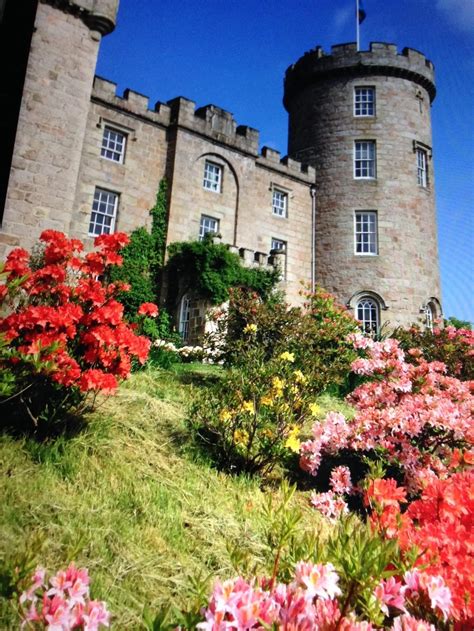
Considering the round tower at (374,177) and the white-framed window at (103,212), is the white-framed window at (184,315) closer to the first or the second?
the white-framed window at (103,212)

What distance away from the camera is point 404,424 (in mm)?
4406

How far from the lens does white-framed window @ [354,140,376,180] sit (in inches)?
834

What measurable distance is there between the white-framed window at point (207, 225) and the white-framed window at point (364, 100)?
32.8ft

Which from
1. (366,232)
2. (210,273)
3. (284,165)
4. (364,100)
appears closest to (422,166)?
(364,100)

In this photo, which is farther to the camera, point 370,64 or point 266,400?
point 370,64

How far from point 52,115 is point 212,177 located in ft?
23.9

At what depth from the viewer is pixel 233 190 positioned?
19.1 metres

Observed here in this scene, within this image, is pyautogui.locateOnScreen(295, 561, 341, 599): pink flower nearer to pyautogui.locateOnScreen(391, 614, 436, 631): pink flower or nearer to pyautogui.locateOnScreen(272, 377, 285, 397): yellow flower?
pyautogui.locateOnScreen(391, 614, 436, 631): pink flower

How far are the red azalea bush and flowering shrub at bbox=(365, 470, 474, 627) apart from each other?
8.64 feet

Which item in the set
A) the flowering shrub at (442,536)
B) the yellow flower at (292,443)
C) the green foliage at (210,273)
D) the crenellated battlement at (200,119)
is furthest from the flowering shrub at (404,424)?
the crenellated battlement at (200,119)

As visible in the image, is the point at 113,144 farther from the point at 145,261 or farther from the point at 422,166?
the point at 422,166

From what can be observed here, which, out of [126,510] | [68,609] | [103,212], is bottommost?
[126,510]

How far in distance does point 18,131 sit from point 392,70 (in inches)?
726

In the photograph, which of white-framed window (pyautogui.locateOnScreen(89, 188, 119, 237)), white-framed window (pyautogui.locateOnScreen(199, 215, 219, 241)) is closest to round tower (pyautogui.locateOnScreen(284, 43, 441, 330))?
white-framed window (pyautogui.locateOnScreen(199, 215, 219, 241))
